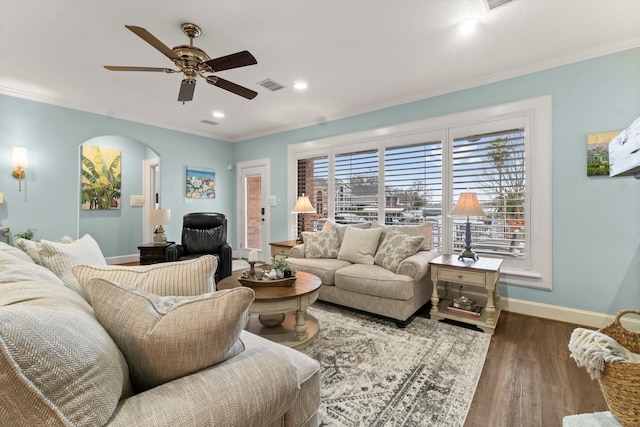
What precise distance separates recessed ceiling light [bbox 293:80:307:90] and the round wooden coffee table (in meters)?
2.35

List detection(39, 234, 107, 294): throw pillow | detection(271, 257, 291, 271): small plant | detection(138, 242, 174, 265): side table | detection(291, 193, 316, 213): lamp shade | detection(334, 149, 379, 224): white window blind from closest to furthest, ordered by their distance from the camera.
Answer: detection(39, 234, 107, 294): throw pillow < detection(271, 257, 291, 271): small plant < detection(138, 242, 174, 265): side table < detection(334, 149, 379, 224): white window blind < detection(291, 193, 316, 213): lamp shade

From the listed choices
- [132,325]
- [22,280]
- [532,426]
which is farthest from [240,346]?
[532,426]

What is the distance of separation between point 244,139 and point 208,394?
6.00 meters

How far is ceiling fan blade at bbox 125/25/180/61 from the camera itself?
1.91 meters

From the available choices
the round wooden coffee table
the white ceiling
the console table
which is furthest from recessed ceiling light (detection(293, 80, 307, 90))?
the console table

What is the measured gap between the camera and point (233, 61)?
2.29 metres

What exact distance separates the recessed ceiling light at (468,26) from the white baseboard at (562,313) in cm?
272

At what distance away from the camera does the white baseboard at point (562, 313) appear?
2.73 meters

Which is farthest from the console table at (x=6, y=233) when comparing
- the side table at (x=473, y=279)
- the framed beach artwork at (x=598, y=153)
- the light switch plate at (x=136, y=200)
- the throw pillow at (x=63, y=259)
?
the framed beach artwork at (x=598, y=153)

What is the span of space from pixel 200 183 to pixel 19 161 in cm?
260

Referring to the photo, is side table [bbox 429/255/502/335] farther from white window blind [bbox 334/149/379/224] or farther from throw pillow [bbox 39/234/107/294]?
throw pillow [bbox 39/234/107/294]

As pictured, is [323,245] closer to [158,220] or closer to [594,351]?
[158,220]

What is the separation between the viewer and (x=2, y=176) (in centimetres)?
378

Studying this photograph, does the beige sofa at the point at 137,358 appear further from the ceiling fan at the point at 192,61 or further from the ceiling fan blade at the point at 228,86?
the ceiling fan blade at the point at 228,86
